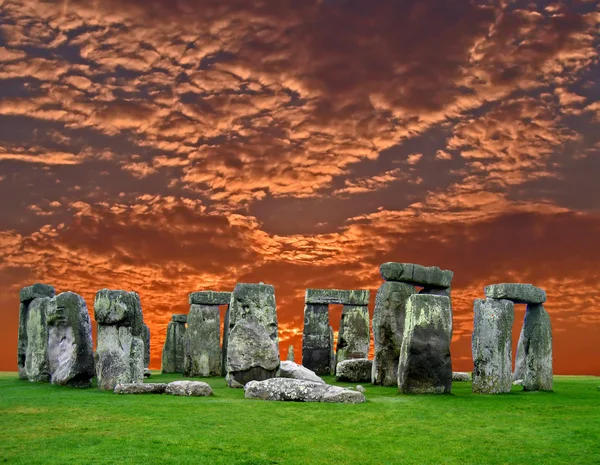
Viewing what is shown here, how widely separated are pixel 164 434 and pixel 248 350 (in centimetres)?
742

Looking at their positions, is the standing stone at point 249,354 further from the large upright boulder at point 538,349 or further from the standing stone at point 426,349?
the large upright boulder at point 538,349

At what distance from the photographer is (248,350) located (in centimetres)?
1678

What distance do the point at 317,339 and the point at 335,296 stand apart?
1.80 m

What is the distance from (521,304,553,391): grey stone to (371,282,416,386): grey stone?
10.5ft

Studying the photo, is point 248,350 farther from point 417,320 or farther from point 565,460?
point 565,460

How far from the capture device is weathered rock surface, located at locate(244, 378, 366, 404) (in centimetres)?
1305

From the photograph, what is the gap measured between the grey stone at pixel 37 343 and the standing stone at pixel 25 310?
19 cm

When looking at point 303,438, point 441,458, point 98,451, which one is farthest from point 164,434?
point 441,458

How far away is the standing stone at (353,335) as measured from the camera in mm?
25500

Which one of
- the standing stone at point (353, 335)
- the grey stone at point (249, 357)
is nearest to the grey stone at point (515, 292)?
the grey stone at point (249, 357)

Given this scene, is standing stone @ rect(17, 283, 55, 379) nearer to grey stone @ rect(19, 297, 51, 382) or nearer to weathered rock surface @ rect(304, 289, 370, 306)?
grey stone @ rect(19, 297, 51, 382)

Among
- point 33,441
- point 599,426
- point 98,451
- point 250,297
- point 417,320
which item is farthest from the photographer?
point 250,297

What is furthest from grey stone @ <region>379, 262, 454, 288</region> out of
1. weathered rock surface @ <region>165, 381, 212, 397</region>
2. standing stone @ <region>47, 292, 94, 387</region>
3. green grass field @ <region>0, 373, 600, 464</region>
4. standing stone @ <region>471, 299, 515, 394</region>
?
standing stone @ <region>47, 292, 94, 387</region>

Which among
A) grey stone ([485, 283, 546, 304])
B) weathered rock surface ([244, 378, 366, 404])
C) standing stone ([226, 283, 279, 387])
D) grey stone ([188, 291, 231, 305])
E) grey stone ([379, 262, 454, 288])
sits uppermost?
grey stone ([379, 262, 454, 288])
